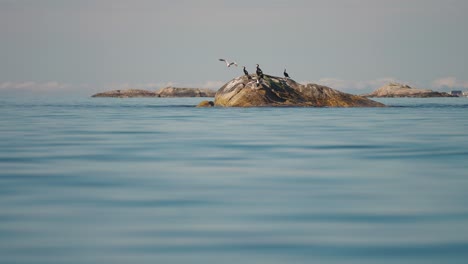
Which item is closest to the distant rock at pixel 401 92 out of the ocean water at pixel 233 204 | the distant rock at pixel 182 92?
the distant rock at pixel 182 92

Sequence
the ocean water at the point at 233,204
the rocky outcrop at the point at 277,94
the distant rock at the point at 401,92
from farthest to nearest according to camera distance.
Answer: the distant rock at the point at 401,92 → the rocky outcrop at the point at 277,94 → the ocean water at the point at 233,204

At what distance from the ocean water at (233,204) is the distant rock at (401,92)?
465 ft

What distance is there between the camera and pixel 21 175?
1328cm

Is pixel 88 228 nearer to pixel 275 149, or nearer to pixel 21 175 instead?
pixel 21 175

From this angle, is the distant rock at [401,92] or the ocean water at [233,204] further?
the distant rock at [401,92]

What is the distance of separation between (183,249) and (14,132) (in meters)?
20.1

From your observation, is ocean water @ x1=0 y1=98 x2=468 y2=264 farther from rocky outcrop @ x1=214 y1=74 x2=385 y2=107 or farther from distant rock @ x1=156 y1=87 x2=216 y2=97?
distant rock @ x1=156 y1=87 x2=216 y2=97

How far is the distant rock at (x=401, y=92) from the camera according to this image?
156m

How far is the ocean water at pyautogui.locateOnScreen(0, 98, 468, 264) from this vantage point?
728 cm

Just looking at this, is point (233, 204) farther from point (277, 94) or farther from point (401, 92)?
point (401, 92)

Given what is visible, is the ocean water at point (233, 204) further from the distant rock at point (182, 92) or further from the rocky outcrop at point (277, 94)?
the distant rock at point (182, 92)

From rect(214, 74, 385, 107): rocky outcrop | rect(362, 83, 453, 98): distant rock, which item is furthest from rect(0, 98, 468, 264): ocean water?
rect(362, 83, 453, 98): distant rock

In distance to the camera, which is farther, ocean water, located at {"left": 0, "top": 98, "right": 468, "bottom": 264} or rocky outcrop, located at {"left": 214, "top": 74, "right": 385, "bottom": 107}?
rocky outcrop, located at {"left": 214, "top": 74, "right": 385, "bottom": 107}

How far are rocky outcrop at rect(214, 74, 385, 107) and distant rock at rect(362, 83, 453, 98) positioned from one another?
10440cm
